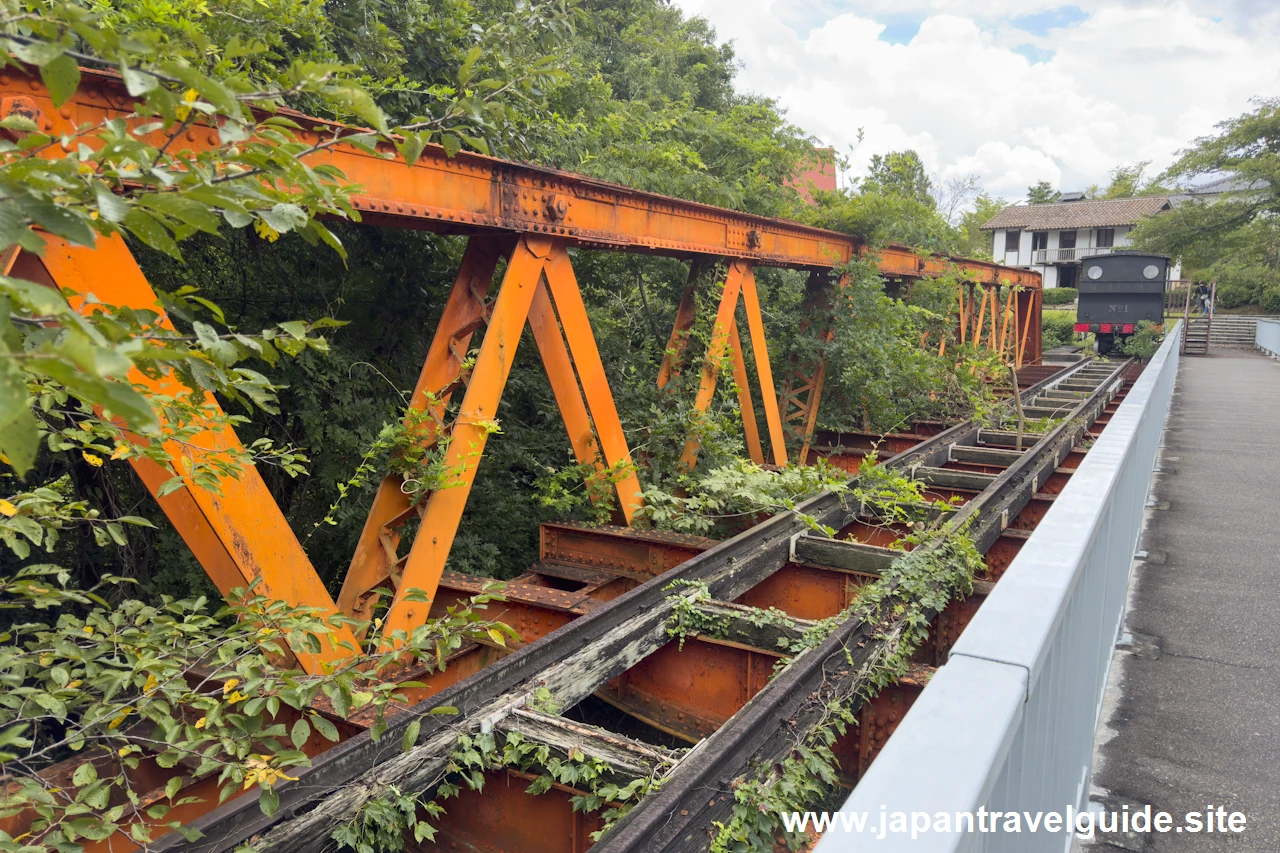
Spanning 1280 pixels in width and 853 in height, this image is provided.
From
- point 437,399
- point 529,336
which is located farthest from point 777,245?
point 437,399

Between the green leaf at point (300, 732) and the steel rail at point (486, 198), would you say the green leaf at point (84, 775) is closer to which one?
the green leaf at point (300, 732)

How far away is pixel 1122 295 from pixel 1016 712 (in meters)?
28.6

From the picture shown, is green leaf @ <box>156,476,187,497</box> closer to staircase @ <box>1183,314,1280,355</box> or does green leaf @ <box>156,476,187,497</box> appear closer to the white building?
staircase @ <box>1183,314,1280,355</box>

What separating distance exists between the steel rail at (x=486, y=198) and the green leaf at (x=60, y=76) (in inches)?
25.3

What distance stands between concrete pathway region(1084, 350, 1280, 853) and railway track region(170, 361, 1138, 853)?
2.78 feet

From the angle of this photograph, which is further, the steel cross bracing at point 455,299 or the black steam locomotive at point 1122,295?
the black steam locomotive at point 1122,295

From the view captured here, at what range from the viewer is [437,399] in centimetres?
398

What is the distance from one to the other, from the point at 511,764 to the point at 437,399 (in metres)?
1.87

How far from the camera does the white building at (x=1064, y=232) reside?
50.7 m

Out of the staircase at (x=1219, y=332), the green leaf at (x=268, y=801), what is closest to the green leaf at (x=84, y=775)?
the green leaf at (x=268, y=801)

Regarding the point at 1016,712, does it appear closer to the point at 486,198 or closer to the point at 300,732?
the point at 300,732

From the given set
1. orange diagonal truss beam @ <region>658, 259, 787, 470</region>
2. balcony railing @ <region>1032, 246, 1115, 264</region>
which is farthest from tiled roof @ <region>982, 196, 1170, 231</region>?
orange diagonal truss beam @ <region>658, 259, 787, 470</region>

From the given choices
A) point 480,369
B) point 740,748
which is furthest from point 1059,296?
point 740,748

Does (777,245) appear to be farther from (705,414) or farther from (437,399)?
(437,399)
